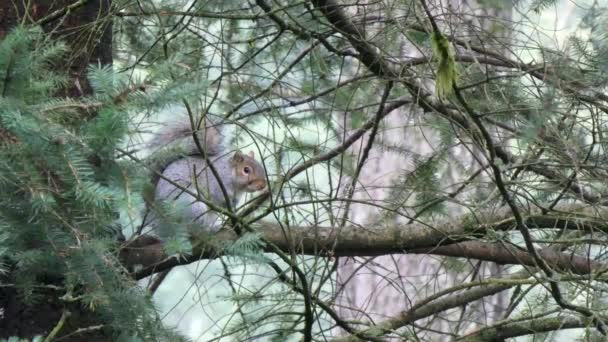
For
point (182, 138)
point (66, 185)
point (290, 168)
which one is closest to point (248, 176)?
point (182, 138)

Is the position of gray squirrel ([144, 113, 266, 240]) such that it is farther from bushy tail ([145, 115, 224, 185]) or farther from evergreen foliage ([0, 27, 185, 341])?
evergreen foliage ([0, 27, 185, 341])

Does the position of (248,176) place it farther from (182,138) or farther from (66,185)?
(66,185)

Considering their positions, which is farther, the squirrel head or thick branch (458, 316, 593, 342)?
the squirrel head

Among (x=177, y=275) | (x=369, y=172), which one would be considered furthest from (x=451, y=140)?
(x=177, y=275)

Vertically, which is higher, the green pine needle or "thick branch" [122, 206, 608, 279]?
"thick branch" [122, 206, 608, 279]

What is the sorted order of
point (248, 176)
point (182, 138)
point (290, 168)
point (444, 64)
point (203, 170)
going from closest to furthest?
point (444, 64), point (290, 168), point (203, 170), point (182, 138), point (248, 176)

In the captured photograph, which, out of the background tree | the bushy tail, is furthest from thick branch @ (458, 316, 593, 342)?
the bushy tail

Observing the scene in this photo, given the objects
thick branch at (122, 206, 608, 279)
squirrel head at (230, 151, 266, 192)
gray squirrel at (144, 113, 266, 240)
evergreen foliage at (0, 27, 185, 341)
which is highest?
squirrel head at (230, 151, 266, 192)

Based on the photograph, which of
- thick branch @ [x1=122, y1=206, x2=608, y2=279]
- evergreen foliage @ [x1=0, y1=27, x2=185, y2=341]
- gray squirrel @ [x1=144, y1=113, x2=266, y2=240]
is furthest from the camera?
gray squirrel @ [x1=144, y1=113, x2=266, y2=240]

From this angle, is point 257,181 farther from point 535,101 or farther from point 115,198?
point 115,198

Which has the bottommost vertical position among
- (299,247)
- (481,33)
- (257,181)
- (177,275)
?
(299,247)

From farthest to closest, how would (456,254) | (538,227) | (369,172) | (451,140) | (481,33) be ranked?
1. (369,172)
2. (451,140)
3. (456,254)
4. (538,227)
5. (481,33)

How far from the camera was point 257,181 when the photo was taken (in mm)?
3156

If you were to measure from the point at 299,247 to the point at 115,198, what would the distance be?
0.87 meters
